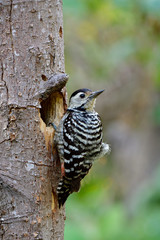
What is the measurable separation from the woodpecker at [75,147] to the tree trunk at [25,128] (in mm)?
122

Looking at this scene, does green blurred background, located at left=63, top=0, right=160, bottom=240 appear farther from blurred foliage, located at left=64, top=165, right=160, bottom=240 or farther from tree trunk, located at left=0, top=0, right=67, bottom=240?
tree trunk, located at left=0, top=0, right=67, bottom=240

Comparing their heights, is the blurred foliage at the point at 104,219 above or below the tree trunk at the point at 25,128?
below

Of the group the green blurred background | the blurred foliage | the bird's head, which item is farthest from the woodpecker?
the blurred foliage

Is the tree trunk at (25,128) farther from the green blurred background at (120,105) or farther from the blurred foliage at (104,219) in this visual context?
the blurred foliage at (104,219)

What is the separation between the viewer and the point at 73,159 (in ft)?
11.8

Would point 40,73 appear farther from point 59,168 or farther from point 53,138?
point 59,168

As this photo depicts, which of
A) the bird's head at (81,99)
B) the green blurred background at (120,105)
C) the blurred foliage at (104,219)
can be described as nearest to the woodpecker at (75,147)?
the bird's head at (81,99)

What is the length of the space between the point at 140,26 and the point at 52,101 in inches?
134

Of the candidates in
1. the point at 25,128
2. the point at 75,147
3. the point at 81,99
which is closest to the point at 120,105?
the point at 81,99

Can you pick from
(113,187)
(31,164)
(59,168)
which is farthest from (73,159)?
(113,187)

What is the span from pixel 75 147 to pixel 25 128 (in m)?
0.53

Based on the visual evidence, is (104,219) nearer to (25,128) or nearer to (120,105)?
(25,128)

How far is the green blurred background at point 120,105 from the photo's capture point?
6.20m

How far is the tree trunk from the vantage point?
10.6ft
